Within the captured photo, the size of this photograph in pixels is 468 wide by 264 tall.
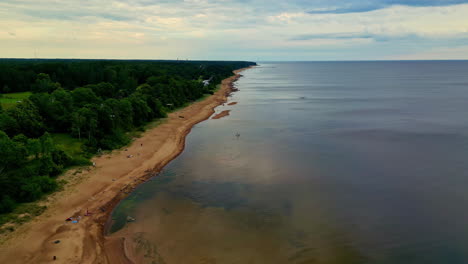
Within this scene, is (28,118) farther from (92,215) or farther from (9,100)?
(9,100)

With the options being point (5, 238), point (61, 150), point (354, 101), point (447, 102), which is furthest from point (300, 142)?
point (447, 102)

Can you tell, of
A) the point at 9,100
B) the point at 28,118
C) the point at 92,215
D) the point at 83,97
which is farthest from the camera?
the point at 9,100

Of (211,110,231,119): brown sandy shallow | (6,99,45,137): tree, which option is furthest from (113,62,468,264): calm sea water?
(6,99,45,137): tree

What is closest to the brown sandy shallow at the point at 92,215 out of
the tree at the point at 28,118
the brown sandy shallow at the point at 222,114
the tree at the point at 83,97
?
the tree at the point at 28,118

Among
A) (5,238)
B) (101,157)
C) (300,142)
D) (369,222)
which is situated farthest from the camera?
A: (300,142)

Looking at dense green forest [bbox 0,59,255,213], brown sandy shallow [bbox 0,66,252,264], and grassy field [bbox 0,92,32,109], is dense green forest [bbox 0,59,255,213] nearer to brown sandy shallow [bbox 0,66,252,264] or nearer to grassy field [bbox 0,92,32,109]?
grassy field [bbox 0,92,32,109]

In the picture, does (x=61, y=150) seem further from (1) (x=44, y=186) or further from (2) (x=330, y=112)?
(2) (x=330, y=112)

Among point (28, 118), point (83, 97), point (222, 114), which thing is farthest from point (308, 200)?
point (222, 114)
